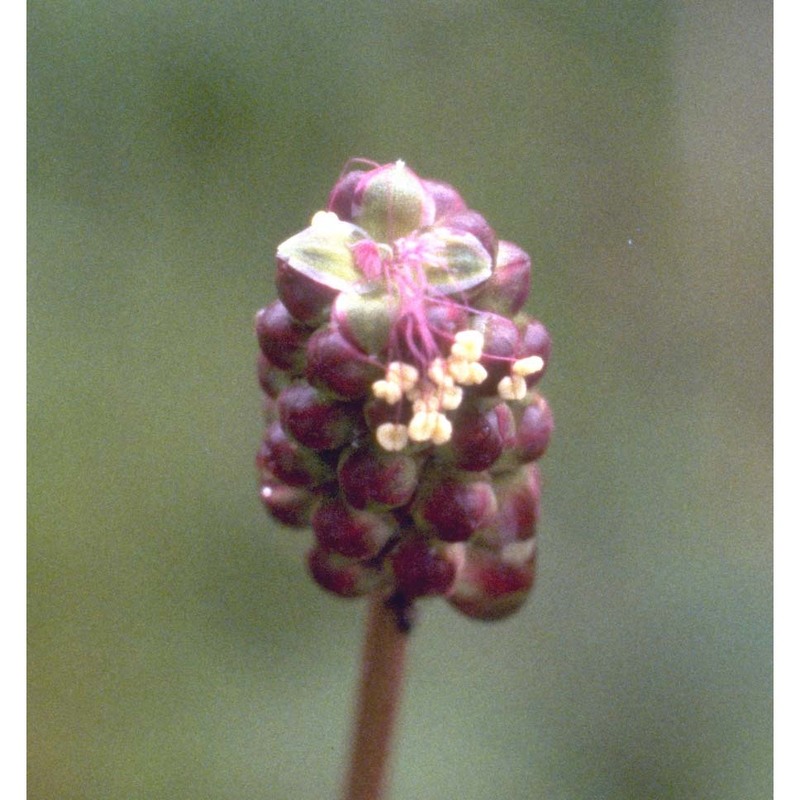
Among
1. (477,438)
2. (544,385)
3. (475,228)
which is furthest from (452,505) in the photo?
(544,385)

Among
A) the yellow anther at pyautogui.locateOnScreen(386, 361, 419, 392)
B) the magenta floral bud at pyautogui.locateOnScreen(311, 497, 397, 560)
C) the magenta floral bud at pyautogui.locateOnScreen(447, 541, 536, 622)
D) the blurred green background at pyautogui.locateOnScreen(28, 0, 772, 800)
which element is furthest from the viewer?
the blurred green background at pyautogui.locateOnScreen(28, 0, 772, 800)

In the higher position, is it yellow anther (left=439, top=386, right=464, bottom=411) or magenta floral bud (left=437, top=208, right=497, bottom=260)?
magenta floral bud (left=437, top=208, right=497, bottom=260)

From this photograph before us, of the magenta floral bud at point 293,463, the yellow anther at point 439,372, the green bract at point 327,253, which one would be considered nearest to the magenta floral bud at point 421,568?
the magenta floral bud at point 293,463

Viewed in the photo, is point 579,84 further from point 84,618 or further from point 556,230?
point 84,618

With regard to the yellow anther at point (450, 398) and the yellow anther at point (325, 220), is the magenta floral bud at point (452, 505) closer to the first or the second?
the yellow anther at point (450, 398)

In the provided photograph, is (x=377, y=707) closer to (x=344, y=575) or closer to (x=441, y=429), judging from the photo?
(x=344, y=575)

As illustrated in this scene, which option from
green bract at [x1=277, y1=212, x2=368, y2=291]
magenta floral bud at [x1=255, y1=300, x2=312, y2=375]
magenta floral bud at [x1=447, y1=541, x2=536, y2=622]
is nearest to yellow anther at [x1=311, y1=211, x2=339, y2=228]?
green bract at [x1=277, y1=212, x2=368, y2=291]

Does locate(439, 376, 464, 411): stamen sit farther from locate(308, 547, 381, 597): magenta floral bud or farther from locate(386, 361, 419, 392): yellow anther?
locate(308, 547, 381, 597): magenta floral bud
